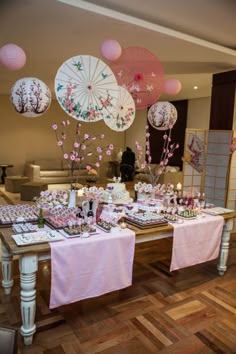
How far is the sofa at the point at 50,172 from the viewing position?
23.7 ft

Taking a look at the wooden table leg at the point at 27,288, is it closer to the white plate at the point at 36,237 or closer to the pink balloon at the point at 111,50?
the white plate at the point at 36,237

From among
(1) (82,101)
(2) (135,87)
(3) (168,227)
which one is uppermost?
(2) (135,87)

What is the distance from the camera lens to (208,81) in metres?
5.54

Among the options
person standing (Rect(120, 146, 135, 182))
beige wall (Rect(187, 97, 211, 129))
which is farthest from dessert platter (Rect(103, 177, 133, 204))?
beige wall (Rect(187, 97, 211, 129))

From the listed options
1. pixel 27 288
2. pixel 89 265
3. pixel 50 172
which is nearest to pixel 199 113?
pixel 50 172

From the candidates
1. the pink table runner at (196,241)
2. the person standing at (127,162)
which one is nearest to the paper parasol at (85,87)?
the pink table runner at (196,241)

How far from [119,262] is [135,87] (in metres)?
1.74

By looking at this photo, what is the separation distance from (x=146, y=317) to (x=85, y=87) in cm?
191

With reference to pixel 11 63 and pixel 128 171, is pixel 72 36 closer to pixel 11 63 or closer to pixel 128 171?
pixel 11 63

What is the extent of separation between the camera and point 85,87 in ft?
7.97

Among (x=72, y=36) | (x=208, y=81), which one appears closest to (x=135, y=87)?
(x=72, y=36)

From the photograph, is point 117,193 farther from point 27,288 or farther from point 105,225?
point 27,288

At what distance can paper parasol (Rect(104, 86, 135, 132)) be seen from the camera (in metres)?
2.71

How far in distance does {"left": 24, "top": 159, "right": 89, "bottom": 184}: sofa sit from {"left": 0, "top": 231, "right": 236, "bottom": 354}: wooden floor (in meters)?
4.63
